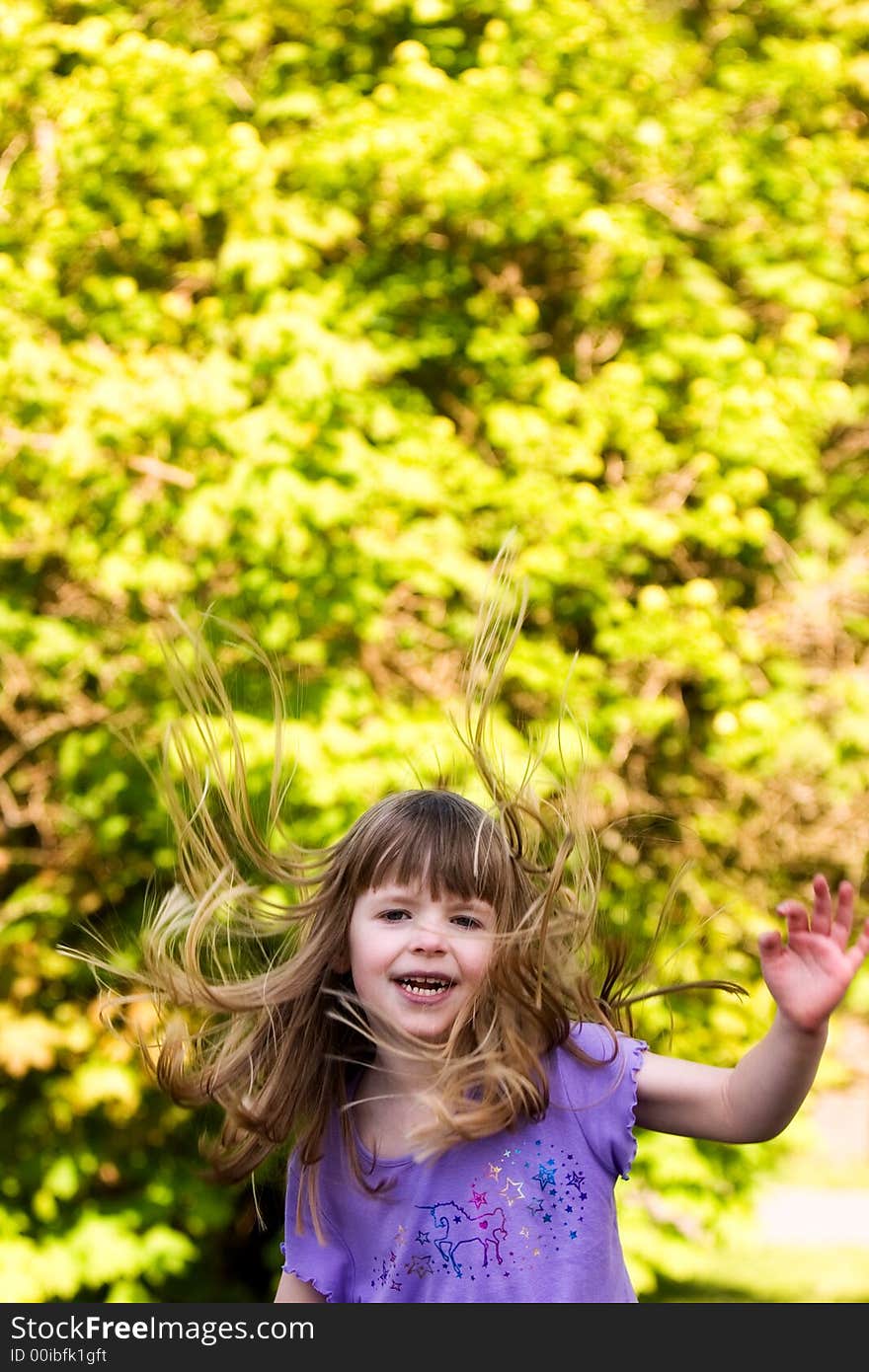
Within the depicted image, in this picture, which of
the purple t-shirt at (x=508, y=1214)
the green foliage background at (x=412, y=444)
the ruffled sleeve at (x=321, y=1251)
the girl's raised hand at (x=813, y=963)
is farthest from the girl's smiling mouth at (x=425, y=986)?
the green foliage background at (x=412, y=444)

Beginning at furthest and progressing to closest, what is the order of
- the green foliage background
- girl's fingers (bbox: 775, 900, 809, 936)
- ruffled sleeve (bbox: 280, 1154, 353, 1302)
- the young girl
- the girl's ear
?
the green foliage background, the girl's ear, ruffled sleeve (bbox: 280, 1154, 353, 1302), the young girl, girl's fingers (bbox: 775, 900, 809, 936)

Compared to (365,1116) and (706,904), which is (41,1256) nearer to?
(706,904)

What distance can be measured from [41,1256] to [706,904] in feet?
7.68

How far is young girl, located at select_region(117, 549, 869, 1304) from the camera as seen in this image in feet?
5.51

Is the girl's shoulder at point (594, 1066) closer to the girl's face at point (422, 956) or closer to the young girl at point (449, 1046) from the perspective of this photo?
the young girl at point (449, 1046)

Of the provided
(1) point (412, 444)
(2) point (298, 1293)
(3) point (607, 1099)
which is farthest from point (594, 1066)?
(1) point (412, 444)

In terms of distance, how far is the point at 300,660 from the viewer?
4496 mm

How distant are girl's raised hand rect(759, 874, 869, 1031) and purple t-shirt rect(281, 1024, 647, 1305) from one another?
10.1 inches

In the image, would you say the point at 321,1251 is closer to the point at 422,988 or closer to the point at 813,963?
the point at 422,988

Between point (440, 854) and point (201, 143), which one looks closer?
point (440, 854)

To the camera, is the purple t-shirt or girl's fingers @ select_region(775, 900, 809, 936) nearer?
girl's fingers @ select_region(775, 900, 809, 936)

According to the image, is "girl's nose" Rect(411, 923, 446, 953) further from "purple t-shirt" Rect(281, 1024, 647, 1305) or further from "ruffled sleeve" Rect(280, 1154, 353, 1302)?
"ruffled sleeve" Rect(280, 1154, 353, 1302)

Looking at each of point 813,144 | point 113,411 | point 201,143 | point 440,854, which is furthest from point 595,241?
point 440,854

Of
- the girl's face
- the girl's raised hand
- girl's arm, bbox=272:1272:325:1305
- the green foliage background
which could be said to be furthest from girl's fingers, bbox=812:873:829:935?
the green foliage background
